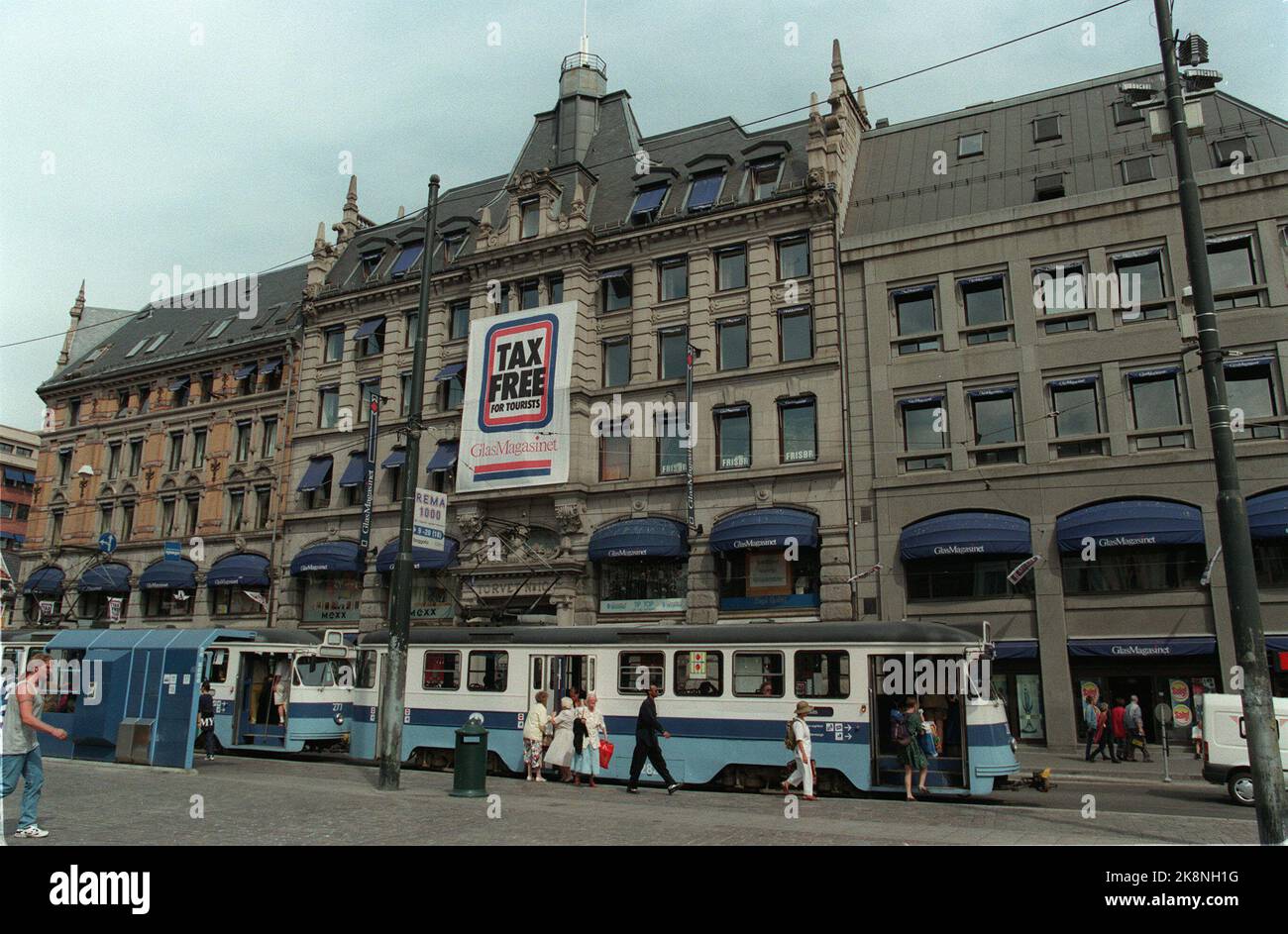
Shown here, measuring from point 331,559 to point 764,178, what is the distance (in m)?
21.6

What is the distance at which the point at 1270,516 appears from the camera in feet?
76.7

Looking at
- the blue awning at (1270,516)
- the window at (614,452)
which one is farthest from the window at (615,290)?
the blue awning at (1270,516)

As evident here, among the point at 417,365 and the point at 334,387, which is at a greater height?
the point at 334,387

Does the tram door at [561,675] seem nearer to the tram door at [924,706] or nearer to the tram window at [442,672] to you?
the tram window at [442,672]

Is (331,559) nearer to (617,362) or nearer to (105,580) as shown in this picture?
(617,362)

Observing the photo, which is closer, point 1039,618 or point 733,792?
point 733,792

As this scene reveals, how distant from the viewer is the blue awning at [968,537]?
85.1 ft

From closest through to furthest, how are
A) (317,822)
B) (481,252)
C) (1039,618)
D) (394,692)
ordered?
(317,822), (394,692), (1039,618), (481,252)

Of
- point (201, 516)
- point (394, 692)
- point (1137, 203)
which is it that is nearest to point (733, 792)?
point (394, 692)

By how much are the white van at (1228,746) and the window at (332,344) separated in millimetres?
34714

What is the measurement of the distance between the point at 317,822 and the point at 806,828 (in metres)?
6.50

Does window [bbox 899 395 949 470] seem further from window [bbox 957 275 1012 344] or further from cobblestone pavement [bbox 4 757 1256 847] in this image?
cobblestone pavement [bbox 4 757 1256 847]

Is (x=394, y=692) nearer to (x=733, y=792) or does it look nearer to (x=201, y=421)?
(x=733, y=792)

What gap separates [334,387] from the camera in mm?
Answer: 40719
